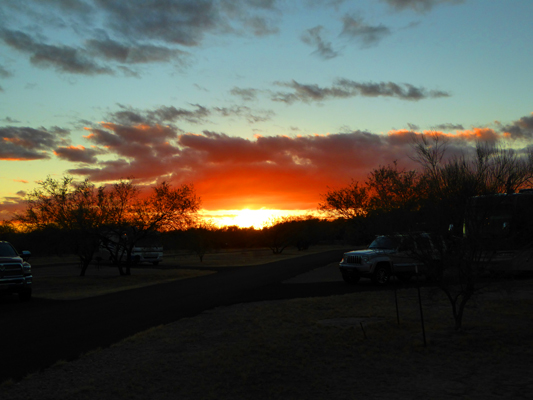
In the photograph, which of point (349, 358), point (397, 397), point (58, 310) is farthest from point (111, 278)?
point (397, 397)

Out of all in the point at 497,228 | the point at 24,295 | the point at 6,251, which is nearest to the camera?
the point at 497,228

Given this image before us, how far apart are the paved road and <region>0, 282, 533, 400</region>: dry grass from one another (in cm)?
74

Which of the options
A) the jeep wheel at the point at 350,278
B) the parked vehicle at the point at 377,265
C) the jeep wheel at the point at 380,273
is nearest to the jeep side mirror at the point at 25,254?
the parked vehicle at the point at 377,265

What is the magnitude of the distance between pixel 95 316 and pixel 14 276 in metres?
5.51

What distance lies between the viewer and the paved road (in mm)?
8500

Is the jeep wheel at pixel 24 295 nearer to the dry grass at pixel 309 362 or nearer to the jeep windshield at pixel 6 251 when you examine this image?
the jeep windshield at pixel 6 251

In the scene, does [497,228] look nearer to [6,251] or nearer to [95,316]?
[95,316]

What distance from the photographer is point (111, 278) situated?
93.0ft

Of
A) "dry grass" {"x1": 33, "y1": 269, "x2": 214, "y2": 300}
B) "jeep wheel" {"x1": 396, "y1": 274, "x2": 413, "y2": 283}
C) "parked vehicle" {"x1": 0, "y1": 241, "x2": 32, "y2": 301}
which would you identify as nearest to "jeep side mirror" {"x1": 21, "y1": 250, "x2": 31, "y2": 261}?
"parked vehicle" {"x1": 0, "y1": 241, "x2": 32, "y2": 301}

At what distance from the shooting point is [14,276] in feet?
55.0

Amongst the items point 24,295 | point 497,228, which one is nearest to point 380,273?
point 497,228

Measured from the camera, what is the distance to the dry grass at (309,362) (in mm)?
5930

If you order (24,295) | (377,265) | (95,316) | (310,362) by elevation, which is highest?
(377,265)

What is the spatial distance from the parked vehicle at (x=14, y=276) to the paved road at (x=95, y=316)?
47 centimetres
